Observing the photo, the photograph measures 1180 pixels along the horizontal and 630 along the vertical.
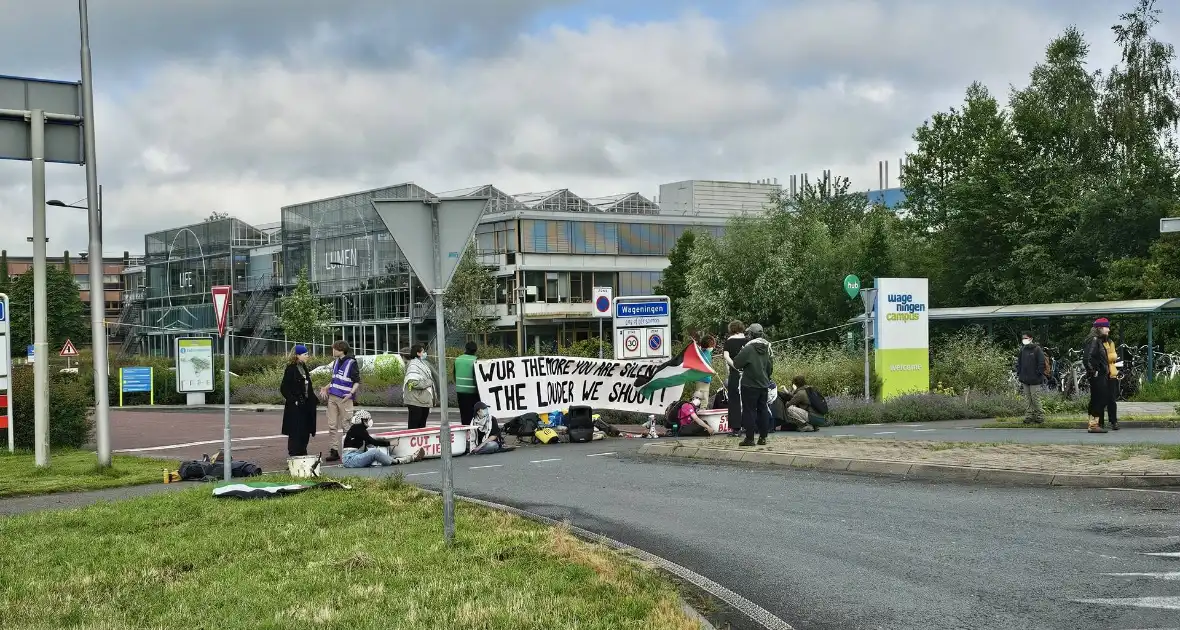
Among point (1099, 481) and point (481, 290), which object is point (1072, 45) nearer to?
point (481, 290)

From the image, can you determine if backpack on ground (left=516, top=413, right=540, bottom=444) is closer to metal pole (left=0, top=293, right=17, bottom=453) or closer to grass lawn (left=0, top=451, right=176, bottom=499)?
grass lawn (left=0, top=451, right=176, bottom=499)

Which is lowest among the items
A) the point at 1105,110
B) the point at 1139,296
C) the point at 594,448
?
the point at 594,448

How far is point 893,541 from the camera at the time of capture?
29.7ft

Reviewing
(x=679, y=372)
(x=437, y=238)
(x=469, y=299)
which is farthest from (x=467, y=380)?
(x=469, y=299)

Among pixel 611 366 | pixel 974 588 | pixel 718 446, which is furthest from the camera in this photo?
pixel 611 366

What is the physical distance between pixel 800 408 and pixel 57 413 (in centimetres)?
1443

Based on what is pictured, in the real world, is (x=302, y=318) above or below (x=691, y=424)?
above

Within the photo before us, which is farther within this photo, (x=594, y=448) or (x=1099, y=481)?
(x=594, y=448)

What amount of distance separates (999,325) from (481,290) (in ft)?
139

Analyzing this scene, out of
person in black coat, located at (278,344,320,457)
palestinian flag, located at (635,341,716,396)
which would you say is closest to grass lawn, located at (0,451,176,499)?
person in black coat, located at (278,344,320,457)

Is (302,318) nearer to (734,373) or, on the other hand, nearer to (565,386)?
(565,386)

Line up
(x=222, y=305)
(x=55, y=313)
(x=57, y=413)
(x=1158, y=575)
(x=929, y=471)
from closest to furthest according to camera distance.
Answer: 1. (x=1158, y=575)
2. (x=929, y=471)
3. (x=222, y=305)
4. (x=57, y=413)
5. (x=55, y=313)

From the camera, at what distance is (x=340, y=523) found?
10.2 metres

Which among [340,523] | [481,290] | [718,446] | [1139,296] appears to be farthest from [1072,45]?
[340,523]
